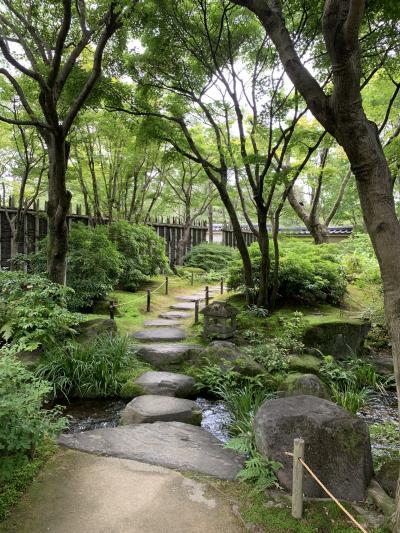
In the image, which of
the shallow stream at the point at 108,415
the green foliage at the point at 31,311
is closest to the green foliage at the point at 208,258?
the green foliage at the point at 31,311

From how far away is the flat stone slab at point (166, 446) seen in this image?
412 centimetres

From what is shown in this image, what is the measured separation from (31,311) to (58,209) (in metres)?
2.36

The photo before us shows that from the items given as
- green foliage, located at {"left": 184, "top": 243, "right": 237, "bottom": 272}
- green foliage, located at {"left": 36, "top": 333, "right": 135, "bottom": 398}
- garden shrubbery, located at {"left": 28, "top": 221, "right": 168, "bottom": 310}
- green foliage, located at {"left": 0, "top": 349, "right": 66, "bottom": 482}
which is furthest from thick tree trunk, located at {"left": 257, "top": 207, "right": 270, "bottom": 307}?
green foliage, located at {"left": 184, "top": 243, "right": 237, "bottom": 272}

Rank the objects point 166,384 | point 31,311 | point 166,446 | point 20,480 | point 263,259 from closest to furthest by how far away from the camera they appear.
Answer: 1. point 20,480
2. point 166,446
3. point 31,311
4. point 166,384
5. point 263,259

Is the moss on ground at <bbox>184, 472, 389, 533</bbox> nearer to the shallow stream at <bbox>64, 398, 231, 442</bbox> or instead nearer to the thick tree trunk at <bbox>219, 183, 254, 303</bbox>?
the shallow stream at <bbox>64, 398, 231, 442</bbox>

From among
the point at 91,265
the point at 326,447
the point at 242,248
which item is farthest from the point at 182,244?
the point at 326,447

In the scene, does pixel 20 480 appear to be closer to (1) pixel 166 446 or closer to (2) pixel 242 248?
(1) pixel 166 446

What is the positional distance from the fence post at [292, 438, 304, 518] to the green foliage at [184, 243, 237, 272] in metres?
16.2

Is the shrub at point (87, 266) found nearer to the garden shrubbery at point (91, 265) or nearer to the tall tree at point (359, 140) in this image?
the garden shrubbery at point (91, 265)

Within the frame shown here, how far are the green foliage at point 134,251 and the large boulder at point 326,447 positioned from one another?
29.9 feet

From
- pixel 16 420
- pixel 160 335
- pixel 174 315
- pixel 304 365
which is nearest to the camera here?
pixel 16 420

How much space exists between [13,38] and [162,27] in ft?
9.89

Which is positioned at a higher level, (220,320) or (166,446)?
(220,320)

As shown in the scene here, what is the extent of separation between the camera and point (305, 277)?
996 cm
